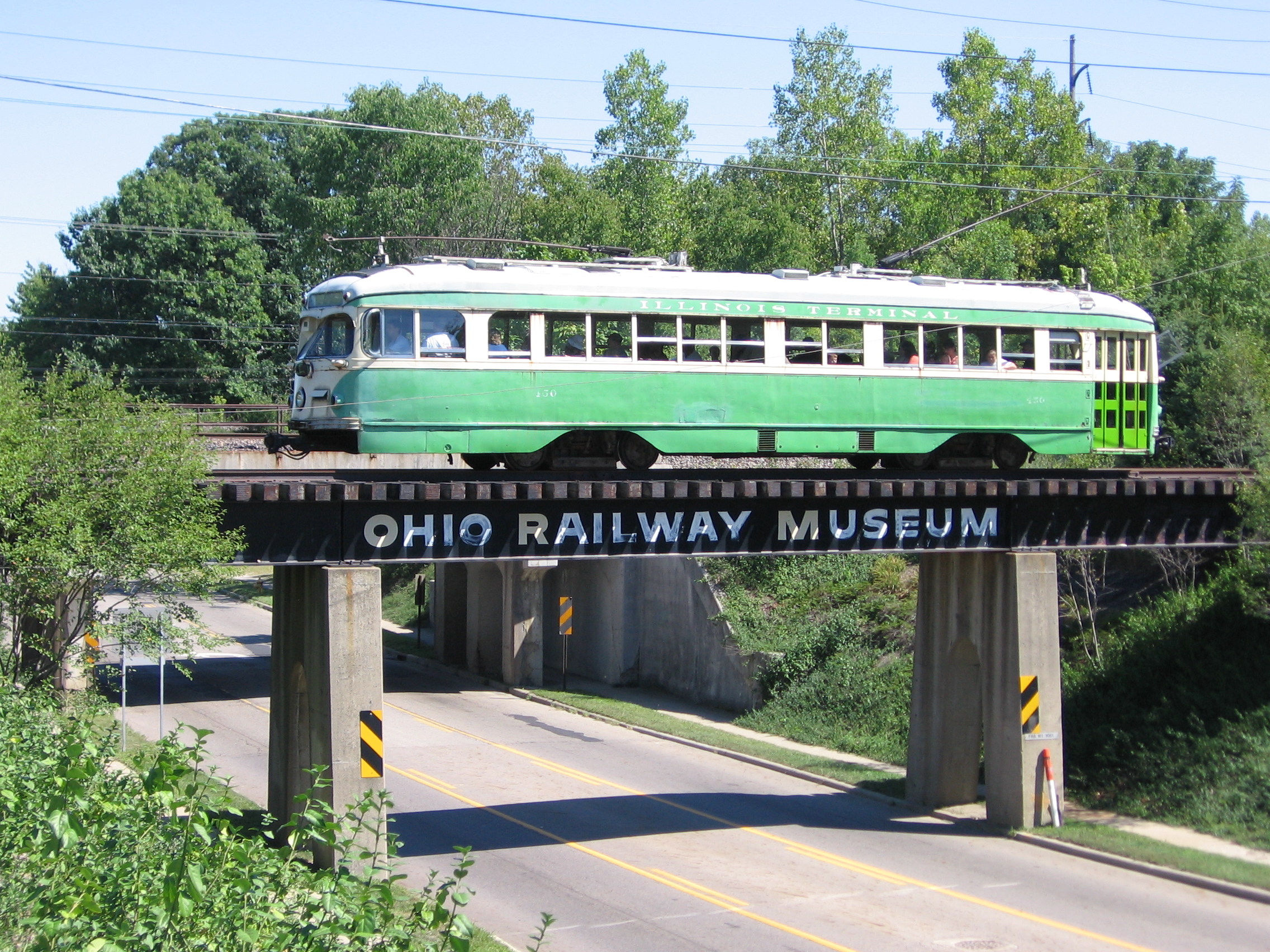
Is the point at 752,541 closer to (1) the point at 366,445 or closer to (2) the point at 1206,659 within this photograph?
(1) the point at 366,445

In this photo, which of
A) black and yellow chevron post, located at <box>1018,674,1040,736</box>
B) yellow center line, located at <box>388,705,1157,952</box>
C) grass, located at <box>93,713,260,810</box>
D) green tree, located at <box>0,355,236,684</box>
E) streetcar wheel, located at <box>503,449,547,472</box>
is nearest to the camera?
yellow center line, located at <box>388,705,1157,952</box>

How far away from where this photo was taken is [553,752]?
29266 millimetres

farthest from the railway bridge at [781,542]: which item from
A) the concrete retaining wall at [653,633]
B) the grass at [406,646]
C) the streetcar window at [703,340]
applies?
the grass at [406,646]

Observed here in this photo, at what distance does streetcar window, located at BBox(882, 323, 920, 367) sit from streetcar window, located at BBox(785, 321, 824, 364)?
1207mm

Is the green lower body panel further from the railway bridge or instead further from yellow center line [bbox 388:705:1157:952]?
yellow center line [bbox 388:705:1157:952]

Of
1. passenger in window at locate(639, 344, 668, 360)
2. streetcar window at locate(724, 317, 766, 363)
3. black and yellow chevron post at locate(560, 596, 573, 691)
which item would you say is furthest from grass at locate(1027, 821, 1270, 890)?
black and yellow chevron post at locate(560, 596, 573, 691)

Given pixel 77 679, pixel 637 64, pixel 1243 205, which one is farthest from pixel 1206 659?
pixel 1243 205

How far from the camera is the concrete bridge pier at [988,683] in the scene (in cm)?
2095

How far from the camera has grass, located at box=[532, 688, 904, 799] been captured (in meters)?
25.3

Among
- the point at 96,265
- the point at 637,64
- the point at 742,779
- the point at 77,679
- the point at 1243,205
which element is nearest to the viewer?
the point at 742,779

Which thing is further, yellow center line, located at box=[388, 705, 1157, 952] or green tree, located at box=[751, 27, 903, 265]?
green tree, located at box=[751, 27, 903, 265]

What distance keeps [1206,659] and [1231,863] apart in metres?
5.88

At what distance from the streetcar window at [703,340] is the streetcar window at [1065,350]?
6.63 m

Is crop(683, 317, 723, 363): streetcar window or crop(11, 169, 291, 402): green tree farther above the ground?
crop(11, 169, 291, 402): green tree
